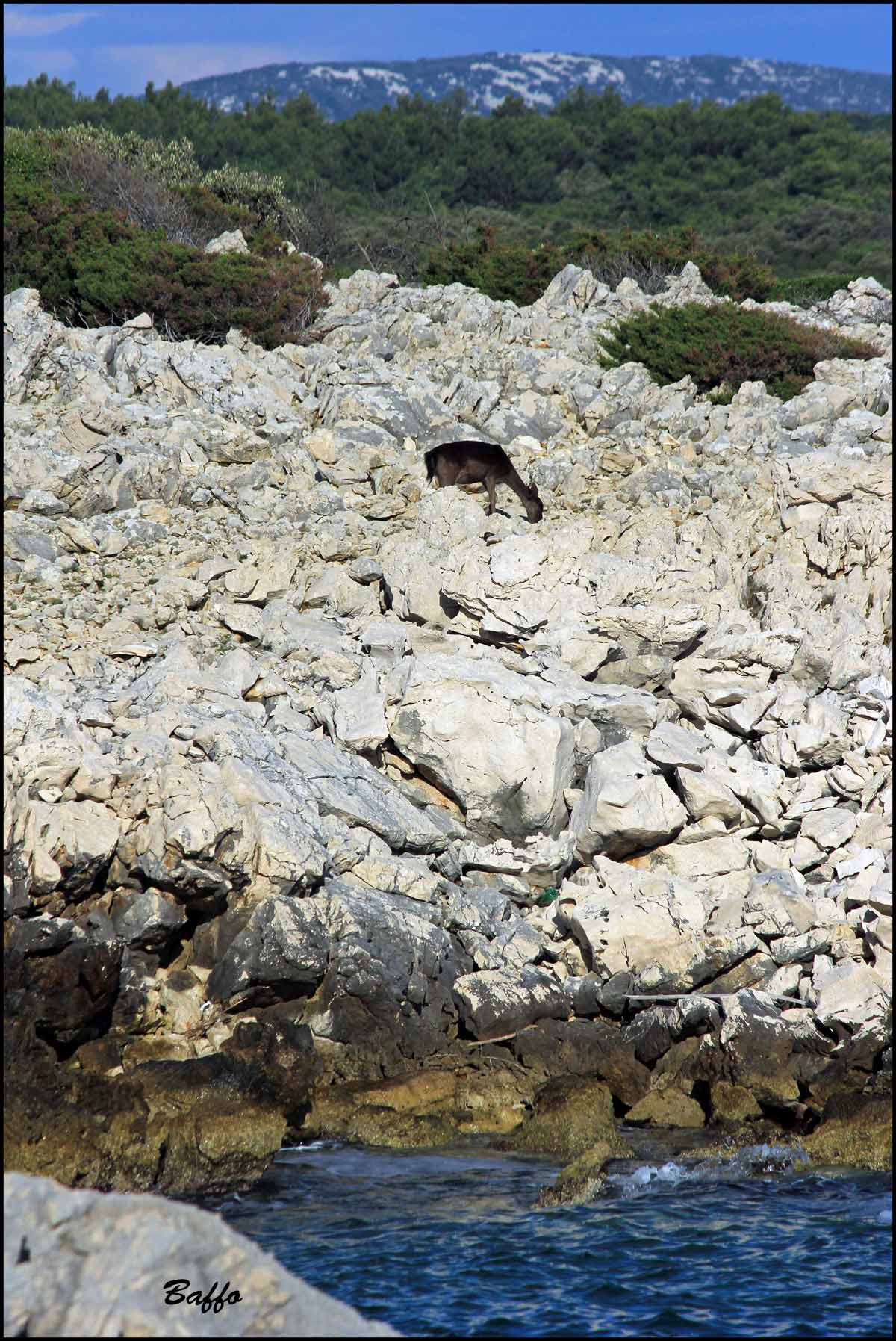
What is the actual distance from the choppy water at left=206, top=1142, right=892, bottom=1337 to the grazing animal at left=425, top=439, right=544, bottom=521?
9.94 meters

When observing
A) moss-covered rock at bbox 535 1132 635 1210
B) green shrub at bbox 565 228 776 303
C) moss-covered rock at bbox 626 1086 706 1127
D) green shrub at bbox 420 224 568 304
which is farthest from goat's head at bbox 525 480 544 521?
green shrub at bbox 565 228 776 303

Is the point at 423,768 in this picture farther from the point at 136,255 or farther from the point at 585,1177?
the point at 136,255

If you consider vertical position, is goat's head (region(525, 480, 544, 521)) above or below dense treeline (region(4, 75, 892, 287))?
below

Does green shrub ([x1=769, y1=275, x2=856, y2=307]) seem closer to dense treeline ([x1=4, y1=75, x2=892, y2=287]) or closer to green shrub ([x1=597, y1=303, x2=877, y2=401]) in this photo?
dense treeline ([x1=4, y1=75, x2=892, y2=287])

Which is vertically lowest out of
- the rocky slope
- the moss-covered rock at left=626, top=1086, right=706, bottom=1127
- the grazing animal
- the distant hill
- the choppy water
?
the choppy water

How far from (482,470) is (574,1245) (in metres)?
11.6

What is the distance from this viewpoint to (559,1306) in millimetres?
8523

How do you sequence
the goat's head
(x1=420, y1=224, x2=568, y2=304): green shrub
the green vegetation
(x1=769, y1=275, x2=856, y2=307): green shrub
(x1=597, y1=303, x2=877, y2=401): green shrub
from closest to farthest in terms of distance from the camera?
the goat's head, (x1=597, y1=303, x2=877, y2=401): green shrub, the green vegetation, (x1=420, y1=224, x2=568, y2=304): green shrub, (x1=769, y1=275, x2=856, y2=307): green shrub

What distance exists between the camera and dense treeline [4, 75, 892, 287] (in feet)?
138

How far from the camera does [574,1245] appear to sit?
30.9 ft

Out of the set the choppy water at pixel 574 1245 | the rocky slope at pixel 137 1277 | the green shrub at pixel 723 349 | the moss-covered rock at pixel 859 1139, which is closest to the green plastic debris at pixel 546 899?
the choppy water at pixel 574 1245

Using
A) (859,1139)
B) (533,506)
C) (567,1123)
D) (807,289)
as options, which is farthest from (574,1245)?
(807,289)

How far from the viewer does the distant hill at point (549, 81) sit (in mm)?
139875

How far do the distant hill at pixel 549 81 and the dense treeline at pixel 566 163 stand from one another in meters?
73.2
